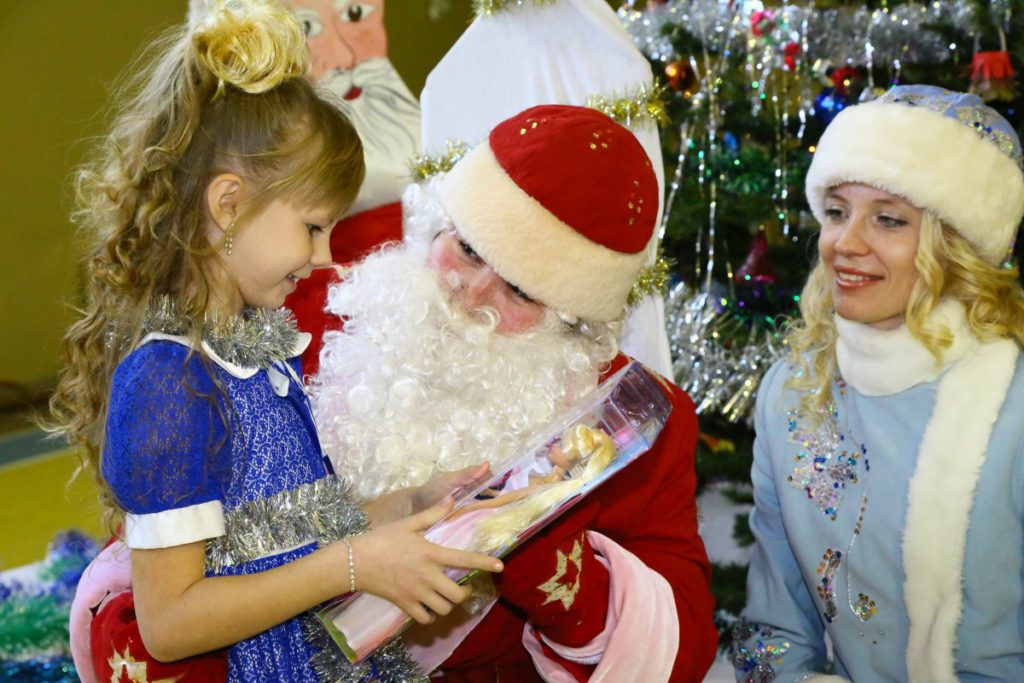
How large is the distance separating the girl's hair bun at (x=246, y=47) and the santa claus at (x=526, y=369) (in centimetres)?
52

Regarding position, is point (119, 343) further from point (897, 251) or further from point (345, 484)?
point (897, 251)

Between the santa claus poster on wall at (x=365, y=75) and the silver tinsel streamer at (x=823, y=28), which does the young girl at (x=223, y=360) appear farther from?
the silver tinsel streamer at (x=823, y=28)

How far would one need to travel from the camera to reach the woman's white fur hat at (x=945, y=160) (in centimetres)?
216

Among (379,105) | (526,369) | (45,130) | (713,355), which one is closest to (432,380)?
(526,369)

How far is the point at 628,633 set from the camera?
1.75 metres

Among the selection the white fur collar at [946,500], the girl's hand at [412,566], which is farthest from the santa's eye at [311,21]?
the girl's hand at [412,566]

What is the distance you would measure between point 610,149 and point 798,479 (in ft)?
3.27

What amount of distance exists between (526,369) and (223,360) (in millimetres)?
659

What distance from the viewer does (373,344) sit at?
1.97 m

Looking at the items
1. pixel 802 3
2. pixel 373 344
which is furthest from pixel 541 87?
pixel 802 3

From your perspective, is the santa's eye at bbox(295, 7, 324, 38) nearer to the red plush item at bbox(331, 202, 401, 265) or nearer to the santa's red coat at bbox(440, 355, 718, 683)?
the red plush item at bbox(331, 202, 401, 265)

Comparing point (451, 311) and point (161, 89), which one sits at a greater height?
point (161, 89)

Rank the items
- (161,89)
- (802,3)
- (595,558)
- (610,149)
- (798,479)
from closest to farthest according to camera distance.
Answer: (161,89) < (595,558) < (610,149) < (798,479) < (802,3)

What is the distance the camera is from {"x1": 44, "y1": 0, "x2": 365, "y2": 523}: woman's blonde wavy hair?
1.46 metres
